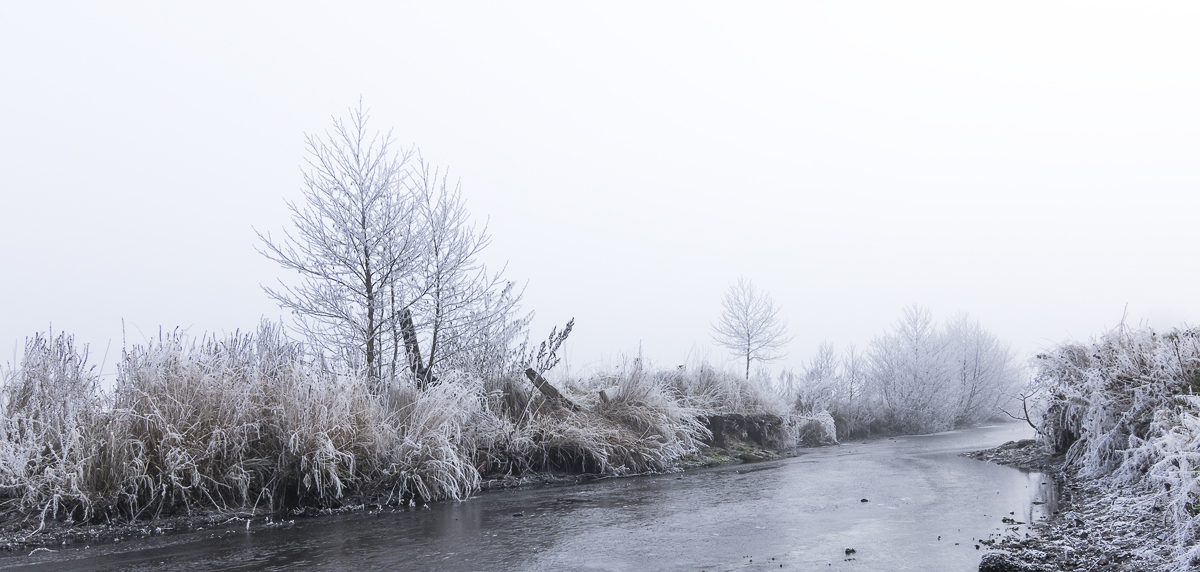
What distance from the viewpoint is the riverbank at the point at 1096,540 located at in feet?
14.2

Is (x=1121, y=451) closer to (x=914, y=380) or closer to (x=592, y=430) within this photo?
(x=592, y=430)

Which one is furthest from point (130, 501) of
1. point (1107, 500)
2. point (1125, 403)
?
point (1125, 403)

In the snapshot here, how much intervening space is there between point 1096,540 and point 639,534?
3.27m

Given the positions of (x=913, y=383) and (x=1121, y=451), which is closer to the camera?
(x=1121, y=451)

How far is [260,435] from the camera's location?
8031 millimetres

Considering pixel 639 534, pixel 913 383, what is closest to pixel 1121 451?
pixel 639 534

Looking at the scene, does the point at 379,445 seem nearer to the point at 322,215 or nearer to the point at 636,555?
the point at 636,555

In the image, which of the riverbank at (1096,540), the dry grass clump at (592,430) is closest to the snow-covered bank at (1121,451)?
the riverbank at (1096,540)

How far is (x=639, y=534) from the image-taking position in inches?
241

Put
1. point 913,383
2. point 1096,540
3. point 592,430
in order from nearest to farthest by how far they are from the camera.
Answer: point 1096,540 → point 592,430 → point 913,383

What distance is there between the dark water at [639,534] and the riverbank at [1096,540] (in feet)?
0.90

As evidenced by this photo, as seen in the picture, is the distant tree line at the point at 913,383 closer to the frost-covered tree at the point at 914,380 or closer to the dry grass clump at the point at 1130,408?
the frost-covered tree at the point at 914,380

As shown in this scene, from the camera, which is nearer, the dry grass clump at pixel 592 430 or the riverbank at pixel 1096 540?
the riverbank at pixel 1096 540

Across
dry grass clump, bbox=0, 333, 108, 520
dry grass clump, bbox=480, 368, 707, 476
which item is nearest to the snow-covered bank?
dry grass clump, bbox=480, 368, 707, 476
